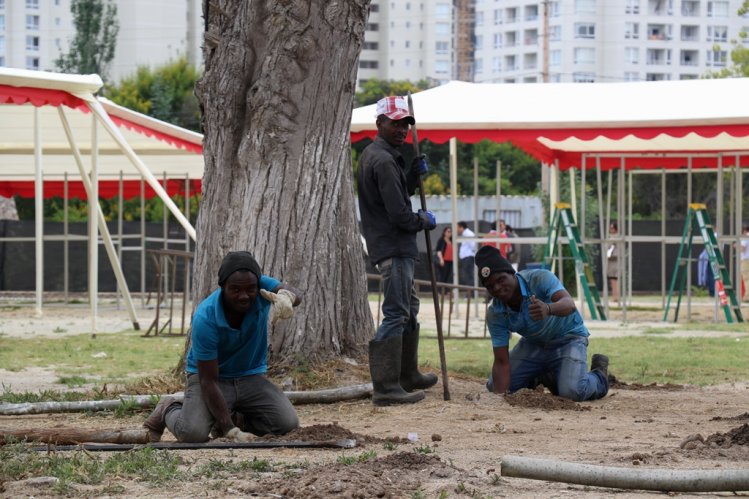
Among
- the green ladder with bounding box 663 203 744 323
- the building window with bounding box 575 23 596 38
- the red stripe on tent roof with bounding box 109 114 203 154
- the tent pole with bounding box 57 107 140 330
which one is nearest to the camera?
the tent pole with bounding box 57 107 140 330

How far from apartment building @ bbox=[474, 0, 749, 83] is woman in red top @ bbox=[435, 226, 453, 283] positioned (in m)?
78.7

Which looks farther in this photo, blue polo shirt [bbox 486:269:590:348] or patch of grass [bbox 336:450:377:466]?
blue polo shirt [bbox 486:269:590:348]

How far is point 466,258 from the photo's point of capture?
27.9 m

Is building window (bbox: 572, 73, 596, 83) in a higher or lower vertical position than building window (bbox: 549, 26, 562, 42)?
lower

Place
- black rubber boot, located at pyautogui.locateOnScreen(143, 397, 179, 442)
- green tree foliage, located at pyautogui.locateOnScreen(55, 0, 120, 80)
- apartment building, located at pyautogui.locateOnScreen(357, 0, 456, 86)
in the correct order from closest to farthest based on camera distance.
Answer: black rubber boot, located at pyautogui.locateOnScreen(143, 397, 179, 442) < green tree foliage, located at pyautogui.locateOnScreen(55, 0, 120, 80) < apartment building, located at pyautogui.locateOnScreen(357, 0, 456, 86)

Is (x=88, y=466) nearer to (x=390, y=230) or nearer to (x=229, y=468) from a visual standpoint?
(x=229, y=468)

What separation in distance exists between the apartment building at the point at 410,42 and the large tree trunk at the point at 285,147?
111225mm

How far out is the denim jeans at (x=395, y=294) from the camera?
342 inches

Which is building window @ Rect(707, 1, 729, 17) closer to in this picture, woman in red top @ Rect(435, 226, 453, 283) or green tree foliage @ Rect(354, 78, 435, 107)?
green tree foliage @ Rect(354, 78, 435, 107)

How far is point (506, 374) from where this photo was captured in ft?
30.0

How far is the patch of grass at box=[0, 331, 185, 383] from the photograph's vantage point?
1174cm

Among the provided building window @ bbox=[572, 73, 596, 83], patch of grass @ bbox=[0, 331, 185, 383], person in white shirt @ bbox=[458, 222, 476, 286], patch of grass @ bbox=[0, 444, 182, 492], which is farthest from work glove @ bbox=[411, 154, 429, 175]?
building window @ bbox=[572, 73, 596, 83]

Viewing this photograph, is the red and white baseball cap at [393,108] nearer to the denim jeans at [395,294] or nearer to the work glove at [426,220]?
the work glove at [426,220]

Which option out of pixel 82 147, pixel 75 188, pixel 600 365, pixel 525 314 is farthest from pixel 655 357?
pixel 75 188
